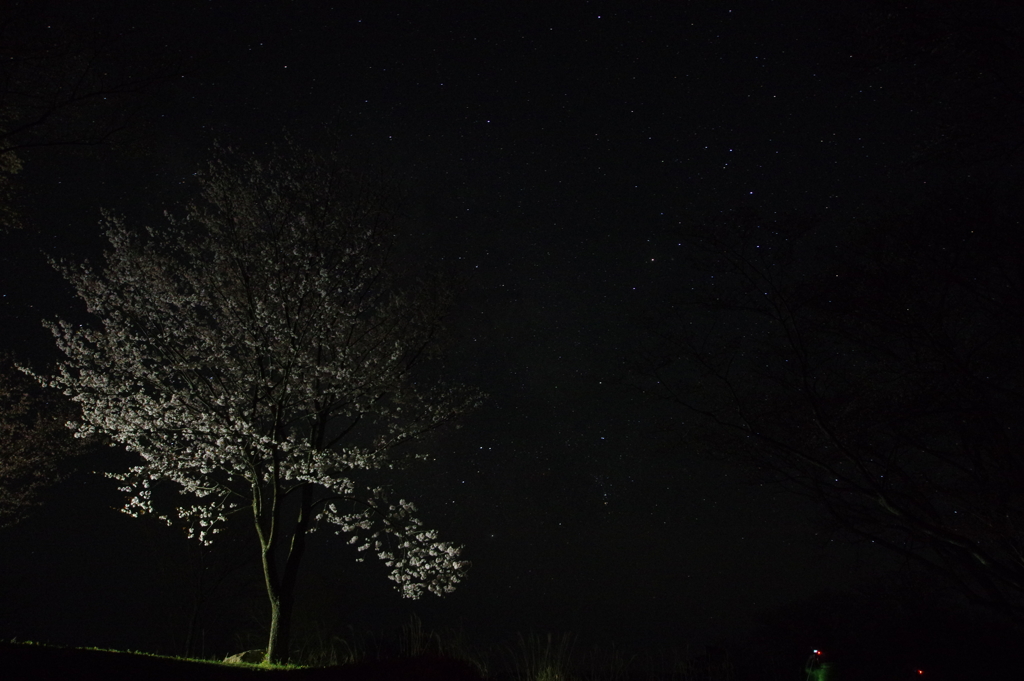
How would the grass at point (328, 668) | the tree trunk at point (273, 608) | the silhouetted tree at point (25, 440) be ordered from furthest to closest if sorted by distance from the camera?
the silhouetted tree at point (25, 440) → the tree trunk at point (273, 608) → the grass at point (328, 668)

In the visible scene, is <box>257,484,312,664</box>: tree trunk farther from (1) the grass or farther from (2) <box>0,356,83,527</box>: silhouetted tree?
(2) <box>0,356,83,527</box>: silhouetted tree

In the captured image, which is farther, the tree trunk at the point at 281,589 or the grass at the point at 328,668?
the tree trunk at the point at 281,589

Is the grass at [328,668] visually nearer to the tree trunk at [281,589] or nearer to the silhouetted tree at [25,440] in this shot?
the tree trunk at [281,589]

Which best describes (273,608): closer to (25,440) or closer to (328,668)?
(328,668)

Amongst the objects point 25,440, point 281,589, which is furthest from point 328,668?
point 25,440

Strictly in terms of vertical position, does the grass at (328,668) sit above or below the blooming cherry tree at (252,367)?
below

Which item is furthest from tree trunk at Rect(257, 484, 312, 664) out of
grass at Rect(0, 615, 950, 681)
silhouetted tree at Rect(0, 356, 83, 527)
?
silhouetted tree at Rect(0, 356, 83, 527)

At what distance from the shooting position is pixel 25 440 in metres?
14.8

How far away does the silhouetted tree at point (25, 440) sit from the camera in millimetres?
14469

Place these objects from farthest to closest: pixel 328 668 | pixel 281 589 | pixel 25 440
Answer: pixel 25 440 < pixel 281 589 < pixel 328 668

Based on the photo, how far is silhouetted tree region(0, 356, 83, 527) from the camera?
1447cm

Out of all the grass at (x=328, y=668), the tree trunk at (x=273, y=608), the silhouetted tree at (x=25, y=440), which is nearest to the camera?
the grass at (x=328, y=668)

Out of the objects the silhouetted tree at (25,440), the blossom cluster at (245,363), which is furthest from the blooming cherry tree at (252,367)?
the silhouetted tree at (25,440)

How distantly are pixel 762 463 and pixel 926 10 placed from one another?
865 cm
